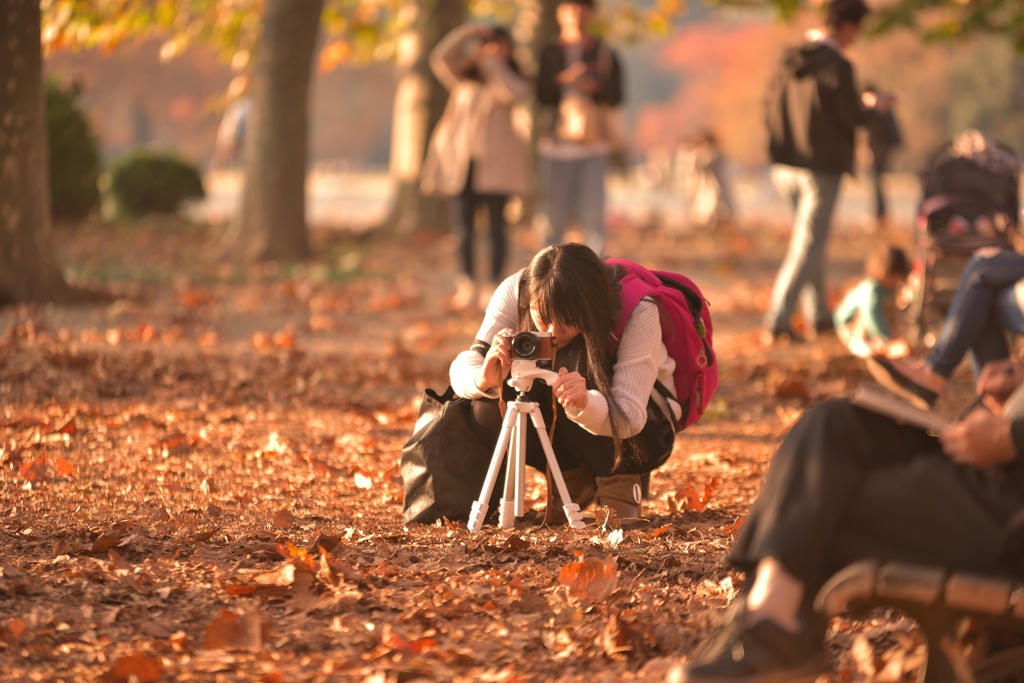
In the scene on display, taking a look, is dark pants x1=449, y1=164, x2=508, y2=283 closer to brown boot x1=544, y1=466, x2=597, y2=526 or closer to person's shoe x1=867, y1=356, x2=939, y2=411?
brown boot x1=544, y1=466, x2=597, y2=526

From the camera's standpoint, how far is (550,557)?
3.82 meters

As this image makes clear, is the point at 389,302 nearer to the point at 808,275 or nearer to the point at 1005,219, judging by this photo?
the point at 808,275

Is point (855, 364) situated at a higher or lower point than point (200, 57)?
lower

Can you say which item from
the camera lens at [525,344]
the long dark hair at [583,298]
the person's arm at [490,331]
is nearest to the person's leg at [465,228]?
the person's arm at [490,331]

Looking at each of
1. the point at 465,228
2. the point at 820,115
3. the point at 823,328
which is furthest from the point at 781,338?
the point at 465,228

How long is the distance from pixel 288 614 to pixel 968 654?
1.84m

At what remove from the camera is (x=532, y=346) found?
364 cm

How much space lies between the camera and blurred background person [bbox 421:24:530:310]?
9.27m

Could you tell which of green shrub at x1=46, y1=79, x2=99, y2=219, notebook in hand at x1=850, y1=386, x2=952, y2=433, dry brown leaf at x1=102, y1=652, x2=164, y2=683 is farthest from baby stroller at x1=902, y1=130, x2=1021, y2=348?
green shrub at x1=46, y1=79, x2=99, y2=219

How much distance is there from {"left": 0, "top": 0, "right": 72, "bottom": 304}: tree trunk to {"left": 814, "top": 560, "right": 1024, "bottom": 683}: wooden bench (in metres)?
7.25

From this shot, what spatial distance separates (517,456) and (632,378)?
45cm

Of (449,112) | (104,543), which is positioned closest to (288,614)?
(104,543)

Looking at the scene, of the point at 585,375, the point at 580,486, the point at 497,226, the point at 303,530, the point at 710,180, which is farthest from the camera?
the point at 710,180

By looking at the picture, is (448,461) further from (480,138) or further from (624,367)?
(480,138)
